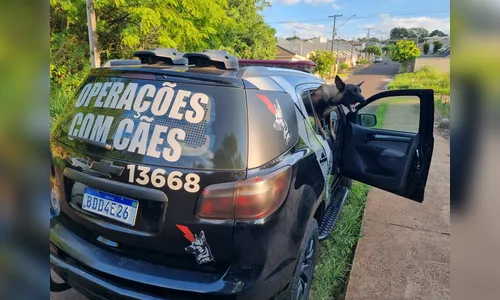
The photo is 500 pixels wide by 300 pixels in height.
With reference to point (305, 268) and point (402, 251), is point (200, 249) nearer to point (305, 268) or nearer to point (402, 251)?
point (305, 268)

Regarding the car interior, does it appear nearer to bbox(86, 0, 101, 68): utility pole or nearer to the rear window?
the rear window

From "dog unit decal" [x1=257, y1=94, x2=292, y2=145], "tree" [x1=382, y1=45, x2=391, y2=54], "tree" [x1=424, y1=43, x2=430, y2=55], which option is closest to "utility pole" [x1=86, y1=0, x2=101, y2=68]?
"dog unit decal" [x1=257, y1=94, x2=292, y2=145]

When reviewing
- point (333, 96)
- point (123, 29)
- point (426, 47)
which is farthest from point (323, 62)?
point (333, 96)

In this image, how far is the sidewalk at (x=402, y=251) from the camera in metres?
2.79

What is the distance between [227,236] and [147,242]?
0.44m

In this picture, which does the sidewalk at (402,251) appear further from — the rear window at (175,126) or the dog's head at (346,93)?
the rear window at (175,126)

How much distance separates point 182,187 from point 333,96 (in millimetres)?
2001

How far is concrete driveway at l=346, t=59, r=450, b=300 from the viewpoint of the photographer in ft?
9.16

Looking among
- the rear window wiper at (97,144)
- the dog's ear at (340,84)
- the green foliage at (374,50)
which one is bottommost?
the rear window wiper at (97,144)

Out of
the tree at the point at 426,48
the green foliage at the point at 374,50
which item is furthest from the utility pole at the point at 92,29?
the green foliage at the point at 374,50

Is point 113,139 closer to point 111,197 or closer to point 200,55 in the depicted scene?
point 111,197

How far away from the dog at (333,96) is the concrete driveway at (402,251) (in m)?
1.32

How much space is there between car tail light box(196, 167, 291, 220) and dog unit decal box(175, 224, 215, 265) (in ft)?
0.35

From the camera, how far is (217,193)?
174cm
